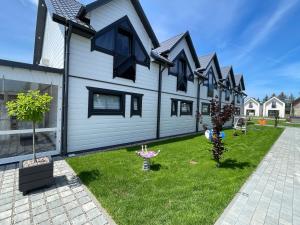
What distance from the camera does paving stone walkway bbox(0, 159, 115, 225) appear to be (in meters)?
3.07

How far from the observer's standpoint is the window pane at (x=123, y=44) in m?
8.75

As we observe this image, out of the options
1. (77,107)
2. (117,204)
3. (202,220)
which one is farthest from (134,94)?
(202,220)

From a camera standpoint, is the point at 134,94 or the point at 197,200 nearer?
the point at 197,200

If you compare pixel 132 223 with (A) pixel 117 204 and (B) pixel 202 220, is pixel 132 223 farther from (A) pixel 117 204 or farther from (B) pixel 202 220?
(B) pixel 202 220

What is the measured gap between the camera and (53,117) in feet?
24.3

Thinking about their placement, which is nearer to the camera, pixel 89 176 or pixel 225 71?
pixel 89 176

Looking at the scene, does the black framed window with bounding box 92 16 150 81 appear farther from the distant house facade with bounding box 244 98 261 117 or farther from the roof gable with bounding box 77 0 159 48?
the distant house facade with bounding box 244 98 261 117

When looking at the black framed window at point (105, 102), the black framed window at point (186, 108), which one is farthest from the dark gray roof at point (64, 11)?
the black framed window at point (186, 108)

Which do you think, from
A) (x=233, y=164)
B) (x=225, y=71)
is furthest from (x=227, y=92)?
(x=233, y=164)

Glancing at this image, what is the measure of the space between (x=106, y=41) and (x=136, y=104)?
3733mm

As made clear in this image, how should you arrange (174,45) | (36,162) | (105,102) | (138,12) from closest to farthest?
(36,162) → (105,102) → (138,12) → (174,45)

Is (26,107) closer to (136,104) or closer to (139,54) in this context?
(136,104)

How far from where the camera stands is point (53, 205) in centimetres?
349

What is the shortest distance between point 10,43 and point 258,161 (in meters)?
15.9
